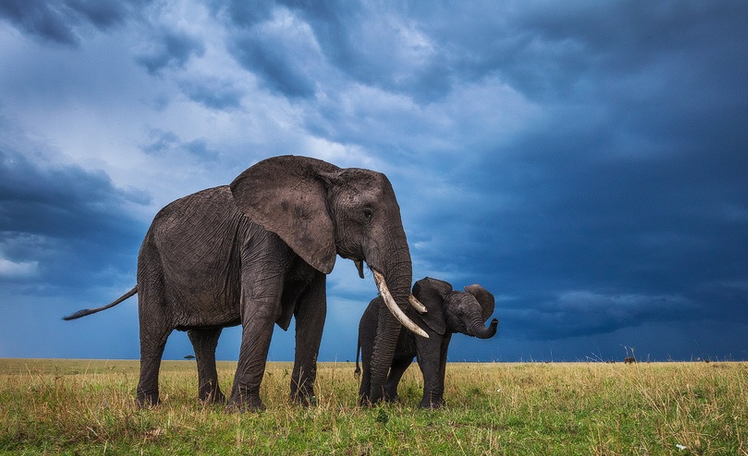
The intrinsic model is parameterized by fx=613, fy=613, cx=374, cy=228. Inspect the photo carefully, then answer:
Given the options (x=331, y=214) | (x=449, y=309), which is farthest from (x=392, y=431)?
(x=449, y=309)

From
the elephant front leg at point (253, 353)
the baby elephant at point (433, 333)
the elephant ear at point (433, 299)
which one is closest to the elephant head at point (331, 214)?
the elephant front leg at point (253, 353)

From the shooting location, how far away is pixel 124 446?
22.7 feet

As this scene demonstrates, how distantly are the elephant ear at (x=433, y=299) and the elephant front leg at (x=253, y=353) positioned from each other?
12.0 feet

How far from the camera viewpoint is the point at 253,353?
9.84 metres

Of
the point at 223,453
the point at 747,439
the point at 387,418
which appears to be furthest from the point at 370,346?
the point at 747,439

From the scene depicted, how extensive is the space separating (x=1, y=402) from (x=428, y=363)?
8.03 m

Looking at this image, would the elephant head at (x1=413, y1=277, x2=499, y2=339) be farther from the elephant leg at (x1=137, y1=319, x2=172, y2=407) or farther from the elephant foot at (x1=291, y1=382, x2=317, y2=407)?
the elephant leg at (x1=137, y1=319, x2=172, y2=407)

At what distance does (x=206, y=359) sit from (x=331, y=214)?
17.5ft

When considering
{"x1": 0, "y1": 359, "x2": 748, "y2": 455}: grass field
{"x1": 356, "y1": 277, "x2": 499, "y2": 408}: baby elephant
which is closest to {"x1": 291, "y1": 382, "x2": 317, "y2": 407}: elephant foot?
{"x1": 0, "y1": 359, "x2": 748, "y2": 455}: grass field

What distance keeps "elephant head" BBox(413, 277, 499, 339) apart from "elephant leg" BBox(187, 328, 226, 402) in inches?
183

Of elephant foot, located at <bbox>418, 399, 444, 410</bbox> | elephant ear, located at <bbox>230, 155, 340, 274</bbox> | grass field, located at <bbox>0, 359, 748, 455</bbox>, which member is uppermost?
elephant ear, located at <bbox>230, 155, 340, 274</bbox>

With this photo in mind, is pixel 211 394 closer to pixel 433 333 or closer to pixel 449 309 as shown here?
pixel 433 333

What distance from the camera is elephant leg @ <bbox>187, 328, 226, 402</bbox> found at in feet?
42.9

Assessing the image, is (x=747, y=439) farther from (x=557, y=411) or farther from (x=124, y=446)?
(x=124, y=446)
